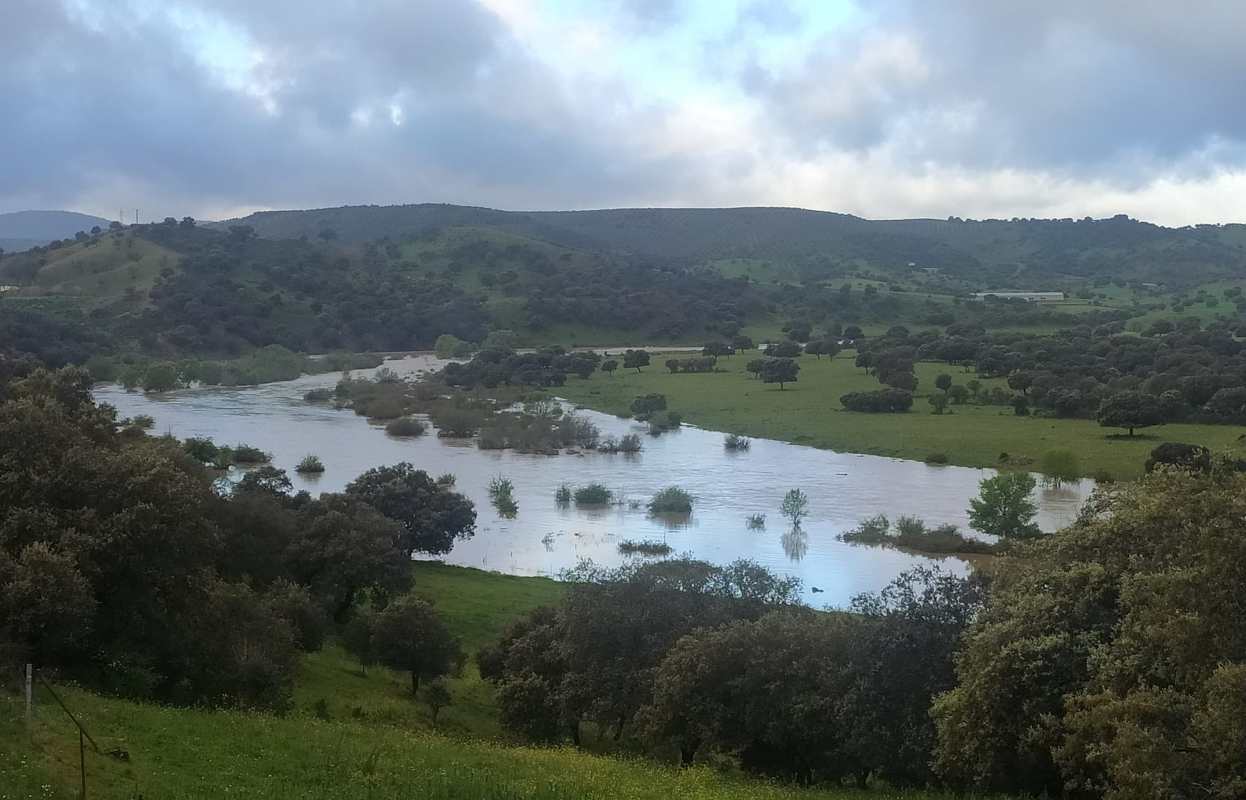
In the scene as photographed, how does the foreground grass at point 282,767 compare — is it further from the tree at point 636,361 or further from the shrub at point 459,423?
the tree at point 636,361

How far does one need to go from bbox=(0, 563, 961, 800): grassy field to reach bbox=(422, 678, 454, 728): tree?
4106 mm

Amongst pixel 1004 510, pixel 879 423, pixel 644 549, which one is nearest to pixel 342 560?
pixel 644 549

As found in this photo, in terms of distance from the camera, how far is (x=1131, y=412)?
56.2m

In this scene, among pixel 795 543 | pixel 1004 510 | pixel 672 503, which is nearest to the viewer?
pixel 1004 510

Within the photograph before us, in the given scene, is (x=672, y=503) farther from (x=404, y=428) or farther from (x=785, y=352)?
(x=785, y=352)

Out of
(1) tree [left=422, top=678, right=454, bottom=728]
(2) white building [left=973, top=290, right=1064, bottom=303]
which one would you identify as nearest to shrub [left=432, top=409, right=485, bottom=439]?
(1) tree [left=422, top=678, right=454, bottom=728]

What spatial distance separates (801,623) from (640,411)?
173 feet

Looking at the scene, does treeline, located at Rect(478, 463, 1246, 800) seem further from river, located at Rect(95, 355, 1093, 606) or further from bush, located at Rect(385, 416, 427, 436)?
bush, located at Rect(385, 416, 427, 436)

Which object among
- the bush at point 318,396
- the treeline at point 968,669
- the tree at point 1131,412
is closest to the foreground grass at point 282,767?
the treeline at point 968,669

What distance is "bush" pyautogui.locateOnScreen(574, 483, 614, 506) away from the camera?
46.0 meters

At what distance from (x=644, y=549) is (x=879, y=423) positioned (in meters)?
28.2

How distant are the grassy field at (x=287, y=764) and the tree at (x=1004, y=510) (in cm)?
2422

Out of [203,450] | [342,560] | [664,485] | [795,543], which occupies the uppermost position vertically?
[203,450]

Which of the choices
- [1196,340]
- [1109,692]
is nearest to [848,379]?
[1196,340]
